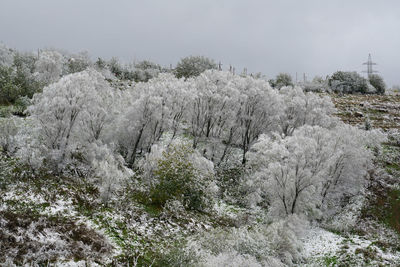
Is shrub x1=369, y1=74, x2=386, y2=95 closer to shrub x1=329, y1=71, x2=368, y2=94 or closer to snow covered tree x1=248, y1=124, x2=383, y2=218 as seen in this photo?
shrub x1=329, y1=71, x2=368, y2=94

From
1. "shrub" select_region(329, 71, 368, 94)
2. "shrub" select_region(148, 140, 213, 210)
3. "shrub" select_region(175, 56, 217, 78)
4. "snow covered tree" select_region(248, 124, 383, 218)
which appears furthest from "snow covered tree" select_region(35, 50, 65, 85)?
"shrub" select_region(329, 71, 368, 94)

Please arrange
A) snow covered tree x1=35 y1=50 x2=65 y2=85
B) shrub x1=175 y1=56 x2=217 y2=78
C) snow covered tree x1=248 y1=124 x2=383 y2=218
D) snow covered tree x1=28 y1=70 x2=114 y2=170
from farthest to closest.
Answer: shrub x1=175 y1=56 x2=217 y2=78, snow covered tree x1=35 y1=50 x2=65 y2=85, snow covered tree x1=248 y1=124 x2=383 y2=218, snow covered tree x1=28 y1=70 x2=114 y2=170

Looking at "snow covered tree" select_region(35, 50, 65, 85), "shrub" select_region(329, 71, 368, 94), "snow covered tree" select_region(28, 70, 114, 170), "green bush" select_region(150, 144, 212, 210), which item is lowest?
"green bush" select_region(150, 144, 212, 210)

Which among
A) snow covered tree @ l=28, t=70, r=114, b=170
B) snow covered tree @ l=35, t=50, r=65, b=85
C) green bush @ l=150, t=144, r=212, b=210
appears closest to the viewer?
snow covered tree @ l=28, t=70, r=114, b=170

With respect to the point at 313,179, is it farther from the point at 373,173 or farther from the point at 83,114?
the point at 83,114

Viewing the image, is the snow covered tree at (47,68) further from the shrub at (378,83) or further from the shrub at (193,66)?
the shrub at (378,83)

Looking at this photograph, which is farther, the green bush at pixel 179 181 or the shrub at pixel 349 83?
the shrub at pixel 349 83

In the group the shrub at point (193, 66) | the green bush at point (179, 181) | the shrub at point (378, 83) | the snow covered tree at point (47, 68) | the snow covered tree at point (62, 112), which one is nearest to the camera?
the snow covered tree at point (62, 112)

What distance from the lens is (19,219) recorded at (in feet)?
59.4

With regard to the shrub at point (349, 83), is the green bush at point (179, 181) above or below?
below

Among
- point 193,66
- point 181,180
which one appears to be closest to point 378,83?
point 193,66

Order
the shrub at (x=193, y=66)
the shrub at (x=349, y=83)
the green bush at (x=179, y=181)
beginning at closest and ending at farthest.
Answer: the green bush at (x=179, y=181) → the shrub at (x=193, y=66) → the shrub at (x=349, y=83)

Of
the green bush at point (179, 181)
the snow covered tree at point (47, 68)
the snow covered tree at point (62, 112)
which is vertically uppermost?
the snow covered tree at point (47, 68)

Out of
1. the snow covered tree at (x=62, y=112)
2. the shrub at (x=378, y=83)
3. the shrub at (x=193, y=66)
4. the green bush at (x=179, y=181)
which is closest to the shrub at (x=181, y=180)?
the green bush at (x=179, y=181)
